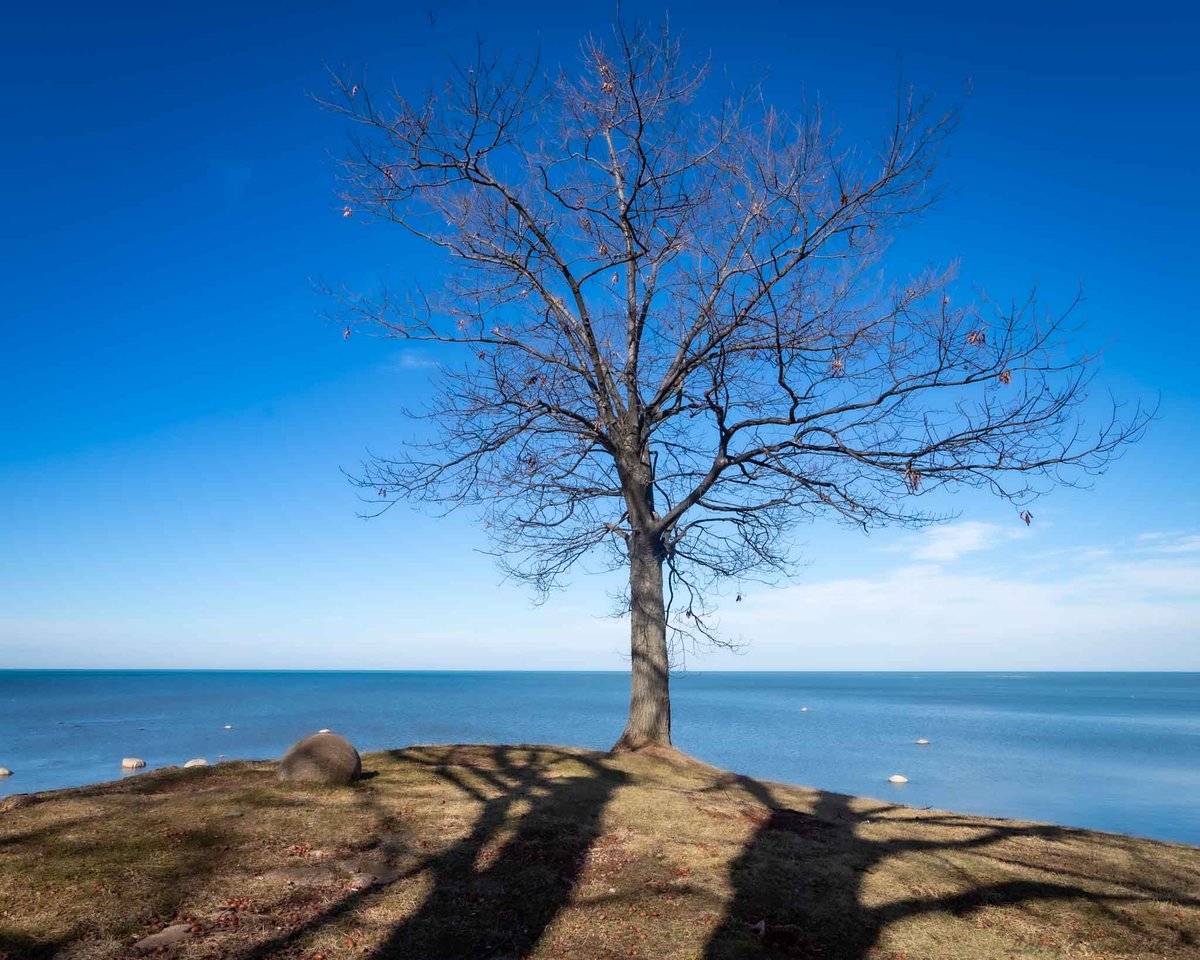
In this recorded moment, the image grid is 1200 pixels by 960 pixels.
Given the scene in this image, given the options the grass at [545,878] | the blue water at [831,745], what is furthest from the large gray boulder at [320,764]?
the blue water at [831,745]

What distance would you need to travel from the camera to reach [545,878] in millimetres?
7211

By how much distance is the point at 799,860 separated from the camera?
26.2 ft

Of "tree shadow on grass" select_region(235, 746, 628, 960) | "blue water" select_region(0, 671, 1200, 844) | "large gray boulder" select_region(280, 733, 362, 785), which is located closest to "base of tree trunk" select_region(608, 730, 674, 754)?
"tree shadow on grass" select_region(235, 746, 628, 960)

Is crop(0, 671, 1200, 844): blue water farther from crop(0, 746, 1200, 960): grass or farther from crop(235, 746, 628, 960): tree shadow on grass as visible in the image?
crop(235, 746, 628, 960): tree shadow on grass

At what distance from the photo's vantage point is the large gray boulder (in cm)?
998

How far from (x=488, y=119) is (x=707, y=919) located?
10321 mm

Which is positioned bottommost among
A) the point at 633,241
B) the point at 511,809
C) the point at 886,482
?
the point at 511,809

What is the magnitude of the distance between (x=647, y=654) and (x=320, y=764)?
5584 millimetres

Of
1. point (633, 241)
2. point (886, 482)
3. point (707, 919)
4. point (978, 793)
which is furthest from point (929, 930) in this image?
point (978, 793)

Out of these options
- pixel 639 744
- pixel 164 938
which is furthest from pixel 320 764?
pixel 639 744

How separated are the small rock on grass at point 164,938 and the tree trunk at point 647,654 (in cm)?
805

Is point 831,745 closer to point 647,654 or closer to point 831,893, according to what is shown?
point 647,654

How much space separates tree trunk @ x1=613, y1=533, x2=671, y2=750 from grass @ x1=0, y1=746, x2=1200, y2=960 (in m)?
2.95

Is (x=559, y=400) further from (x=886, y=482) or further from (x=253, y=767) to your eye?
(x=253, y=767)
